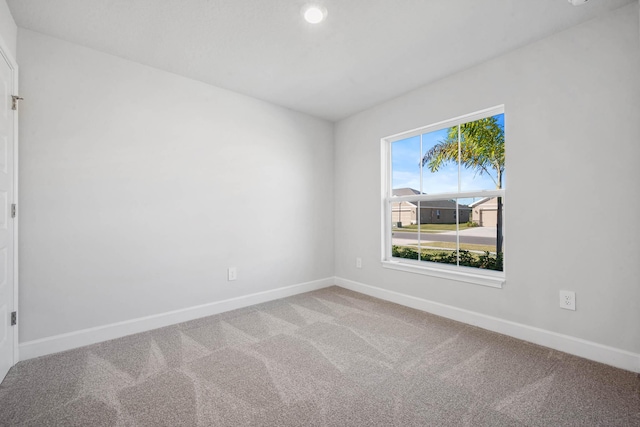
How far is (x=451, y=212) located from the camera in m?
2.97

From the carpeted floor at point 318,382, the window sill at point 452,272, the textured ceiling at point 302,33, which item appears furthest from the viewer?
the window sill at point 452,272

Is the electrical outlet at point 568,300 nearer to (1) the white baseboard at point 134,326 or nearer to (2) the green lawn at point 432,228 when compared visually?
(2) the green lawn at point 432,228

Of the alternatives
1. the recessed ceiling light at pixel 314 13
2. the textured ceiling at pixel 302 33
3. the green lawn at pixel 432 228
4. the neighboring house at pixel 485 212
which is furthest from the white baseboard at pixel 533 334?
the recessed ceiling light at pixel 314 13

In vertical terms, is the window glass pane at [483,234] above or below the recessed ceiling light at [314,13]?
below

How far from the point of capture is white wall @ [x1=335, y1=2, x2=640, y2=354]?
1910 millimetres

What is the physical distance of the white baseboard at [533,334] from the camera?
75.6 inches

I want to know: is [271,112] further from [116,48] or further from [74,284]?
[74,284]

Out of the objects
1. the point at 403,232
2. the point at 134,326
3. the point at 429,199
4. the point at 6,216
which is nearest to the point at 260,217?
the point at 134,326

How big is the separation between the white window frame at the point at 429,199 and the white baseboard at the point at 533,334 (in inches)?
12.0

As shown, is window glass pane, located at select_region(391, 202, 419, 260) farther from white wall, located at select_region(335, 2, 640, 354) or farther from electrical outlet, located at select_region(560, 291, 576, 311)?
electrical outlet, located at select_region(560, 291, 576, 311)

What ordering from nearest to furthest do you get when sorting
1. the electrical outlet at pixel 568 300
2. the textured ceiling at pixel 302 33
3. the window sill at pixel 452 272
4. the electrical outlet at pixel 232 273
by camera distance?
the textured ceiling at pixel 302 33, the electrical outlet at pixel 568 300, the window sill at pixel 452 272, the electrical outlet at pixel 232 273

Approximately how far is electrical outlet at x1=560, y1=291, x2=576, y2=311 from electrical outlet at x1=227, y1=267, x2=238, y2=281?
291 centimetres

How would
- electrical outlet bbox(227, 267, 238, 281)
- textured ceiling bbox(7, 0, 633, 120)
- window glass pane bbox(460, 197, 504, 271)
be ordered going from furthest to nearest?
electrical outlet bbox(227, 267, 238, 281) < window glass pane bbox(460, 197, 504, 271) < textured ceiling bbox(7, 0, 633, 120)

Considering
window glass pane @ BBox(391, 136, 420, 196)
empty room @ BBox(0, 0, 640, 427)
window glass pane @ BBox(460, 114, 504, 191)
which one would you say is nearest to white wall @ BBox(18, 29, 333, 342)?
empty room @ BBox(0, 0, 640, 427)
